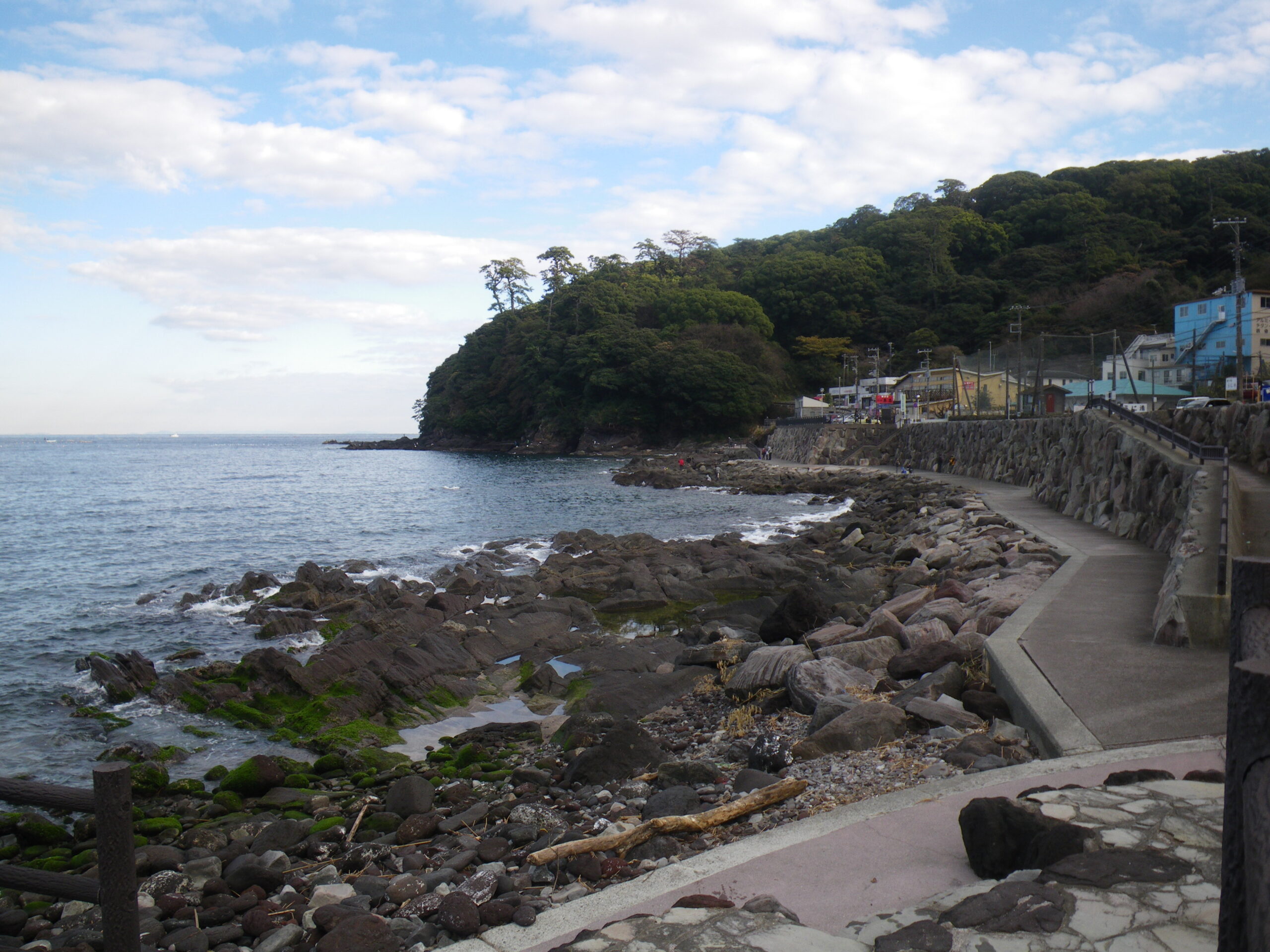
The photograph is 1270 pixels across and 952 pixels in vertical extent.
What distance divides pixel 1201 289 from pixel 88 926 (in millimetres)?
79861

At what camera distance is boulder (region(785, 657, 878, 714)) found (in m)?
7.19

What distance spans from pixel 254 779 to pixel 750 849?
17.0 feet

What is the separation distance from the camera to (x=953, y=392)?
173 ft

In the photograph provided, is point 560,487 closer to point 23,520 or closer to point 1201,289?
point 23,520

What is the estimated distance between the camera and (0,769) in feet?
28.3

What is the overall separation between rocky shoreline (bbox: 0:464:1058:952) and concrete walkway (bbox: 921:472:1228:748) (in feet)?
1.73

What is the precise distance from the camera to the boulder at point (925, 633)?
823 cm

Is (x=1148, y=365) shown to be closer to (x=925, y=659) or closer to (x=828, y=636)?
(x=828, y=636)

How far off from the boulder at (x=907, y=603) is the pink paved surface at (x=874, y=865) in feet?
17.7

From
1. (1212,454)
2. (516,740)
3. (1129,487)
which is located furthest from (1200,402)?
(516,740)

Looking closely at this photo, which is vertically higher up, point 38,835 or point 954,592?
point 954,592

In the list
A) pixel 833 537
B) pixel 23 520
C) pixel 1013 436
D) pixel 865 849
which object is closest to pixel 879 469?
pixel 1013 436

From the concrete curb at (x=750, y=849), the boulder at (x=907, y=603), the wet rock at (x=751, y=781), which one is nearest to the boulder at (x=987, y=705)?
the concrete curb at (x=750, y=849)

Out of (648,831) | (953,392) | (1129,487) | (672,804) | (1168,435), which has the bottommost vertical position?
(672,804)
